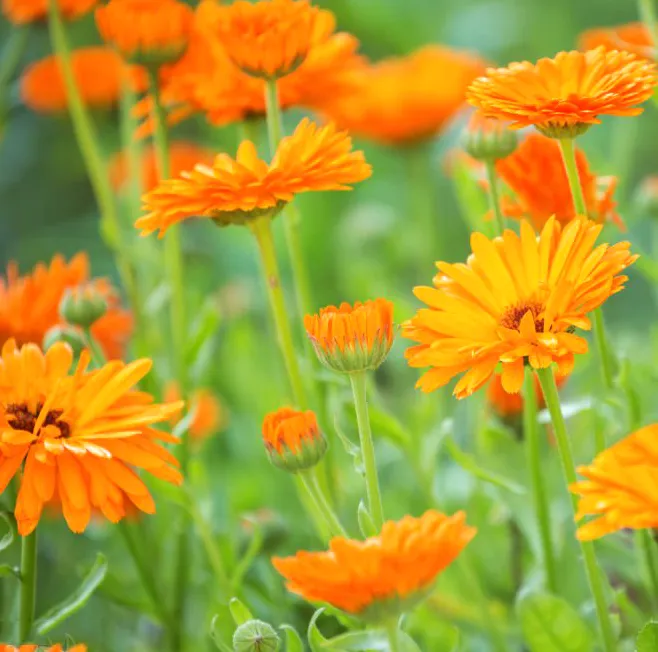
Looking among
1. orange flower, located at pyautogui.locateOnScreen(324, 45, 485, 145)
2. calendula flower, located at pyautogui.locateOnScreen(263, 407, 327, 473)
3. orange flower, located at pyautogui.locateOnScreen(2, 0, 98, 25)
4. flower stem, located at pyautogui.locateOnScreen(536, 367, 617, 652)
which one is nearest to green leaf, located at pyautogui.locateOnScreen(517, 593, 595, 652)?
flower stem, located at pyautogui.locateOnScreen(536, 367, 617, 652)

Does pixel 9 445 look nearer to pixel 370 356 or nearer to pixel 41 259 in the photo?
pixel 370 356

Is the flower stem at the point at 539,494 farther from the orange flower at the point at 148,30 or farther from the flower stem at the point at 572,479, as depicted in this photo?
the orange flower at the point at 148,30

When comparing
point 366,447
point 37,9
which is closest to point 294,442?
point 366,447

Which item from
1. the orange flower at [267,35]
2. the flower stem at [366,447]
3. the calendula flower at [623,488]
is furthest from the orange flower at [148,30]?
the calendula flower at [623,488]

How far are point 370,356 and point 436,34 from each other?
1.32m

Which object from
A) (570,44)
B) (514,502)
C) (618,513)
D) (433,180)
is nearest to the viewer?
(618,513)

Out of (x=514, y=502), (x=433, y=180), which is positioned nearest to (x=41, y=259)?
(x=433, y=180)

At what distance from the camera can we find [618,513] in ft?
1.27

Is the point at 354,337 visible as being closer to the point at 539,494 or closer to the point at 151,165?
the point at 539,494

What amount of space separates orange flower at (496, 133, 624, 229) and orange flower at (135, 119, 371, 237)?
94mm

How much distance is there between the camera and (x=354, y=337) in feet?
1.58

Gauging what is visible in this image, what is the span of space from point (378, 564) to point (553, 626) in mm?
208

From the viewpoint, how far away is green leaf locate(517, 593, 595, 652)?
56 centimetres

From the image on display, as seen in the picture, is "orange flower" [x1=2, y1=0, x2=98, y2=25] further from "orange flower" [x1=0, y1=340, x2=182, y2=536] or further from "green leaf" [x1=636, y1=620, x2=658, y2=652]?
"green leaf" [x1=636, y1=620, x2=658, y2=652]
